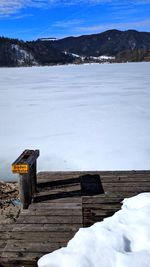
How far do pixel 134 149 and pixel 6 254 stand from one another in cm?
503

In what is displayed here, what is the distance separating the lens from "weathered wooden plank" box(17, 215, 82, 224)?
379 cm

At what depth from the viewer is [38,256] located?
123 inches

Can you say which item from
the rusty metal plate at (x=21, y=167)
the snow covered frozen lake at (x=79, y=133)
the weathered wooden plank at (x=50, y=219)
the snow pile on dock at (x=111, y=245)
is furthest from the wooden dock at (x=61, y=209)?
the snow covered frozen lake at (x=79, y=133)

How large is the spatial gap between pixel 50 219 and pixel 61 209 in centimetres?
28

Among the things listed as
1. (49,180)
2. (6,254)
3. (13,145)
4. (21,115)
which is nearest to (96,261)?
(6,254)

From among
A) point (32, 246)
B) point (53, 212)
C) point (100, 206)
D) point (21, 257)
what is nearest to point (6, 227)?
point (53, 212)

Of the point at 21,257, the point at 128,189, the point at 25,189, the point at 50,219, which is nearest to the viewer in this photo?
the point at 21,257

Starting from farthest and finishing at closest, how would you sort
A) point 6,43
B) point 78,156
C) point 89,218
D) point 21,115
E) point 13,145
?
point 6,43 → point 21,115 → point 13,145 → point 78,156 → point 89,218

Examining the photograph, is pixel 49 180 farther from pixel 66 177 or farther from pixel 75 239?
Result: pixel 75 239

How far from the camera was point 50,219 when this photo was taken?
3.85 meters

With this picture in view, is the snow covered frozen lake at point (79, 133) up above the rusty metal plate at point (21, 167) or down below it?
below

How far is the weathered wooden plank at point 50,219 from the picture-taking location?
379 centimetres

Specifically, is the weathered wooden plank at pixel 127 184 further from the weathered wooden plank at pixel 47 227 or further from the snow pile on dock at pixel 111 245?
the weathered wooden plank at pixel 47 227

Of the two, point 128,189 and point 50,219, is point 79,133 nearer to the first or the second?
point 128,189
